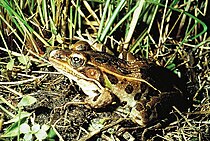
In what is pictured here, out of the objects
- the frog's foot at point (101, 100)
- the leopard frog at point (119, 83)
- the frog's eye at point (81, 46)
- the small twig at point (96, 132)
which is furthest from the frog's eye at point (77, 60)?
the small twig at point (96, 132)

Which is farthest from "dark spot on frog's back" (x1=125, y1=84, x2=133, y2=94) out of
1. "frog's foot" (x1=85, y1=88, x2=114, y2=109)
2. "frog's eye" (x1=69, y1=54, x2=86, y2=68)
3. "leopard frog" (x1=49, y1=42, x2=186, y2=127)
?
"frog's eye" (x1=69, y1=54, x2=86, y2=68)

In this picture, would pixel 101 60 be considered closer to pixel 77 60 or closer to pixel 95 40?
pixel 77 60

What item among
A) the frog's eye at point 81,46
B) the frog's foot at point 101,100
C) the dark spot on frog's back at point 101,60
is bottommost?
the frog's foot at point 101,100

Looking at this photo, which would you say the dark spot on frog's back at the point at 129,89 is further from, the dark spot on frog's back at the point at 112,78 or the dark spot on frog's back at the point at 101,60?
the dark spot on frog's back at the point at 101,60

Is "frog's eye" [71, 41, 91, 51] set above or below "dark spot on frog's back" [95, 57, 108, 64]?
above

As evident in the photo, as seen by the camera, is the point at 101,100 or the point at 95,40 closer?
the point at 101,100

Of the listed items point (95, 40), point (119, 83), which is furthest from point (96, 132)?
point (95, 40)

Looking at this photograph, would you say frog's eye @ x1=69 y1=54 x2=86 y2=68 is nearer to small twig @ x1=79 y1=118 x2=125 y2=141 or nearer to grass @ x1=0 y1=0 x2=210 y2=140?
grass @ x1=0 y1=0 x2=210 y2=140
